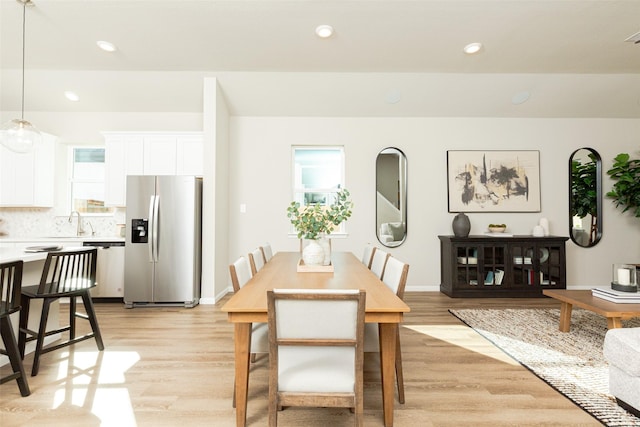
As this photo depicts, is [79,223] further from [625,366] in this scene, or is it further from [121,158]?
[625,366]

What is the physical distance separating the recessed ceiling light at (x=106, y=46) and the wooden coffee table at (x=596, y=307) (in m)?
5.29

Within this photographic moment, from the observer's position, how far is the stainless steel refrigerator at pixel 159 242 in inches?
155

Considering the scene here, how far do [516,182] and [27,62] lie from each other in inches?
266

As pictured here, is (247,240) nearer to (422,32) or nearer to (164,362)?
(164,362)

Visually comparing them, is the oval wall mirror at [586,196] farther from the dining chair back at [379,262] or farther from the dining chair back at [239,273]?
the dining chair back at [239,273]

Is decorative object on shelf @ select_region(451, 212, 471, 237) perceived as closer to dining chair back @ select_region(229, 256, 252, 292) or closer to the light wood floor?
the light wood floor

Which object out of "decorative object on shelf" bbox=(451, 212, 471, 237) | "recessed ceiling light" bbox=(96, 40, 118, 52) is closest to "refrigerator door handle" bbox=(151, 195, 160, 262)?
"recessed ceiling light" bbox=(96, 40, 118, 52)

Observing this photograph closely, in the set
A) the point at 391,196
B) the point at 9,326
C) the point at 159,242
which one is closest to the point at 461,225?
the point at 391,196

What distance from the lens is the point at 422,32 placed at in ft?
11.3

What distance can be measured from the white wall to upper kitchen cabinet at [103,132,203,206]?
0.66 metres

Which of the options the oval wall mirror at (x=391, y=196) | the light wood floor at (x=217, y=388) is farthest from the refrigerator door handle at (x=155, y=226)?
the oval wall mirror at (x=391, y=196)

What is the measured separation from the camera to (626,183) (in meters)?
4.79

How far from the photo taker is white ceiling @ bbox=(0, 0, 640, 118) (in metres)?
3.17

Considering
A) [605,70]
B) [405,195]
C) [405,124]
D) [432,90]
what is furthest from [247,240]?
[605,70]
